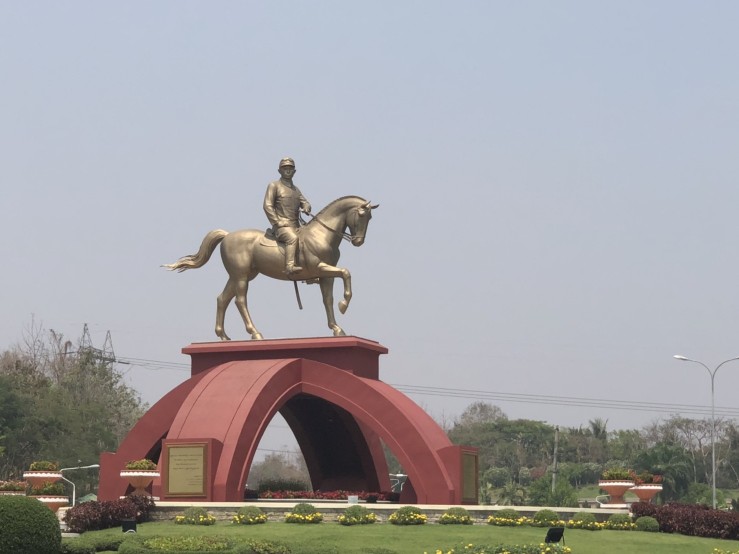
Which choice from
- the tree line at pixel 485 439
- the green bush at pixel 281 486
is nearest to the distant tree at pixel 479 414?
the tree line at pixel 485 439

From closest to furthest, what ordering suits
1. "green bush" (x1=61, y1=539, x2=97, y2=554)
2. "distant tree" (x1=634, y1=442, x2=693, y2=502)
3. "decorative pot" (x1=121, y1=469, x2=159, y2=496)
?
"green bush" (x1=61, y1=539, x2=97, y2=554), "decorative pot" (x1=121, y1=469, x2=159, y2=496), "distant tree" (x1=634, y1=442, x2=693, y2=502)

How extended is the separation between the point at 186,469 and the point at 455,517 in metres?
6.99

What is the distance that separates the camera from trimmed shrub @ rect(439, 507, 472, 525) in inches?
1092

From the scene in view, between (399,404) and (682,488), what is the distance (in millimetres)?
42710

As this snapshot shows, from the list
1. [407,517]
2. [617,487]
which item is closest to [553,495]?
[617,487]

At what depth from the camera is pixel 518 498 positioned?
63.9 metres

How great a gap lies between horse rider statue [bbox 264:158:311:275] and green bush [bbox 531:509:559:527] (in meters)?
9.50

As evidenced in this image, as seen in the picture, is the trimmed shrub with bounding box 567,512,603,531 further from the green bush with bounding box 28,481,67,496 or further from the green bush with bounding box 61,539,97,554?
the green bush with bounding box 28,481,67,496

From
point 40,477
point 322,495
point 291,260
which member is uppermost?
point 291,260

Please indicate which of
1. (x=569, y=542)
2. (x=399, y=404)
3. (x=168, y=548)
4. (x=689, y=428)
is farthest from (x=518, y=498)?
(x=168, y=548)

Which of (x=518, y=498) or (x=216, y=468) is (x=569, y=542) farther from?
(x=518, y=498)

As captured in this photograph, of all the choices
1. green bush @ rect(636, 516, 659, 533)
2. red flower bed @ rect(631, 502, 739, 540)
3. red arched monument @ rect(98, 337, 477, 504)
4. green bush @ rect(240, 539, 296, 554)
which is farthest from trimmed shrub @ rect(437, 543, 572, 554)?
red flower bed @ rect(631, 502, 739, 540)

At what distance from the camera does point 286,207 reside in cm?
3328

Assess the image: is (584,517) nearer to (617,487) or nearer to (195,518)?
(617,487)
